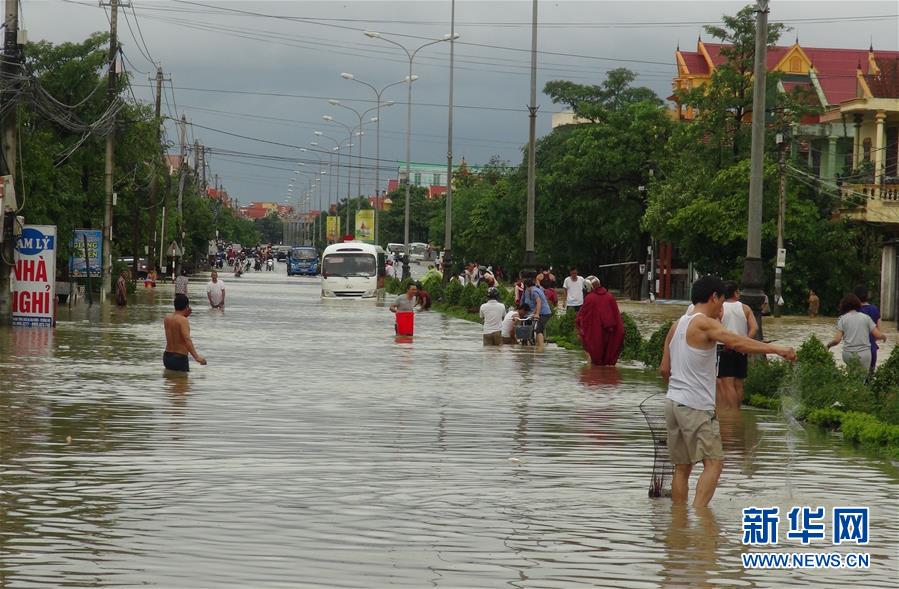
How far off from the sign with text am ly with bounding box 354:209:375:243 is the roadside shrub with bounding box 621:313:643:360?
91275mm

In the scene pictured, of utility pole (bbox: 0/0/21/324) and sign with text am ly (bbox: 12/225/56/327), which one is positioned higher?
utility pole (bbox: 0/0/21/324)

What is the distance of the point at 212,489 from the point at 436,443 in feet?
12.0

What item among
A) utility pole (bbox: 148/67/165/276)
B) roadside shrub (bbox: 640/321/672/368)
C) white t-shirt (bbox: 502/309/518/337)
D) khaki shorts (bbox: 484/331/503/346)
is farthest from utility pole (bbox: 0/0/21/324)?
utility pole (bbox: 148/67/165/276)

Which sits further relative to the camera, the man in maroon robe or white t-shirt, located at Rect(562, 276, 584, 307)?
white t-shirt, located at Rect(562, 276, 584, 307)

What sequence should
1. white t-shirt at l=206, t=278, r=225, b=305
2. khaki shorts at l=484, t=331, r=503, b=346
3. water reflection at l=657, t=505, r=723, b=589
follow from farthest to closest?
1. white t-shirt at l=206, t=278, r=225, b=305
2. khaki shorts at l=484, t=331, r=503, b=346
3. water reflection at l=657, t=505, r=723, b=589

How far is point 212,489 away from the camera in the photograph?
11.0m

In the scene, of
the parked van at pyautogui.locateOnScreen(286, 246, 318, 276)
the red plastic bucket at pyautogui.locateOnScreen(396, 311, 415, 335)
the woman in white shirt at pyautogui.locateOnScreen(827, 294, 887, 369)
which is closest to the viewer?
the woman in white shirt at pyautogui.locateOnScreen(827, 294, 887, 369)

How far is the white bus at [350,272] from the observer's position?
64.1 meters

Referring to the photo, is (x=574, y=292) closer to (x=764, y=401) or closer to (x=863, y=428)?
(x=764, y=401)

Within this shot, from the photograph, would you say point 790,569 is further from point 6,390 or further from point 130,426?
point 6,390

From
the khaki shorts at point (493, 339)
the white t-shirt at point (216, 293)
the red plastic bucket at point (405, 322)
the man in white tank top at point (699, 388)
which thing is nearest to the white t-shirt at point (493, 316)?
the khaki shorts at point (493, 339)

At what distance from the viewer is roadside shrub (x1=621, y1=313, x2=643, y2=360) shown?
28.0m

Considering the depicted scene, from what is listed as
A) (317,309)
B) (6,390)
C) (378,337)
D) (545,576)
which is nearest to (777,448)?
(545,576)

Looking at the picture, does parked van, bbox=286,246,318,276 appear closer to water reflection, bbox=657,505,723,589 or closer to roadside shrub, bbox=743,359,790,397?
roadside shrub, bbox=743,359,790,397
